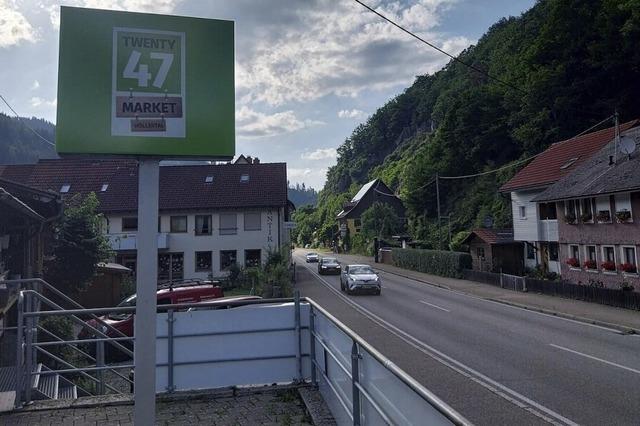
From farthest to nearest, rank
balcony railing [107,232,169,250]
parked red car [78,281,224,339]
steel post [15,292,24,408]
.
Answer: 1. balcony railing [107,232,169,250]
2. parked red car [78,281,224,339]
3. steel post [15,292,24,408]

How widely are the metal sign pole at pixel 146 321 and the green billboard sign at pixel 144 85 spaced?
2.16 ft

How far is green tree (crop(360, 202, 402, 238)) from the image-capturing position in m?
68.4

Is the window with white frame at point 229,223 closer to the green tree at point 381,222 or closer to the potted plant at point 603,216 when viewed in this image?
the potted plant at point 603,216

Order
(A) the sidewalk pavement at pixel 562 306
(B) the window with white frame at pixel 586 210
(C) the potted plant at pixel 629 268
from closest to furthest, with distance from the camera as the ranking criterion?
(A) the sidewalk pavement at pixel 562 306, (C) the potted plant at pixel 629 268, (B) the window with white frame at pixel 586 210

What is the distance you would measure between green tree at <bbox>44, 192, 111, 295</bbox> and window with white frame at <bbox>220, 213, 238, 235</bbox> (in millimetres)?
16612

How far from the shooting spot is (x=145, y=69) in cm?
421

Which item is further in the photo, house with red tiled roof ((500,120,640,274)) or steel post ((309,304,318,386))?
house with red tiled roof ((500,120,640,274))

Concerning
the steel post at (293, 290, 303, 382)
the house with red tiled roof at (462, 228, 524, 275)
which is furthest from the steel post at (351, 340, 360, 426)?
the house with red tiled roof at (462, 228, 524, 275)

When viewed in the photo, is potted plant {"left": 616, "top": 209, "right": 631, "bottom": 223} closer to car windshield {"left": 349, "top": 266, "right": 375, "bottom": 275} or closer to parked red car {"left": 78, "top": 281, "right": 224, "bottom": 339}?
car windshield {"left": 349, "top": 266, "right": 375, "bottom": 275}

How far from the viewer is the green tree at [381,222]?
68.4 m

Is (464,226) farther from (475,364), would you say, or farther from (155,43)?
(155,43)

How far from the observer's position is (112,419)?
220 inches

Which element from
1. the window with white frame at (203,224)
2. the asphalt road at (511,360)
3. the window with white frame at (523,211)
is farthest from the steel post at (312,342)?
the window with white frame at (203,224)

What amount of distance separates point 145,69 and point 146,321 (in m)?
2.13
